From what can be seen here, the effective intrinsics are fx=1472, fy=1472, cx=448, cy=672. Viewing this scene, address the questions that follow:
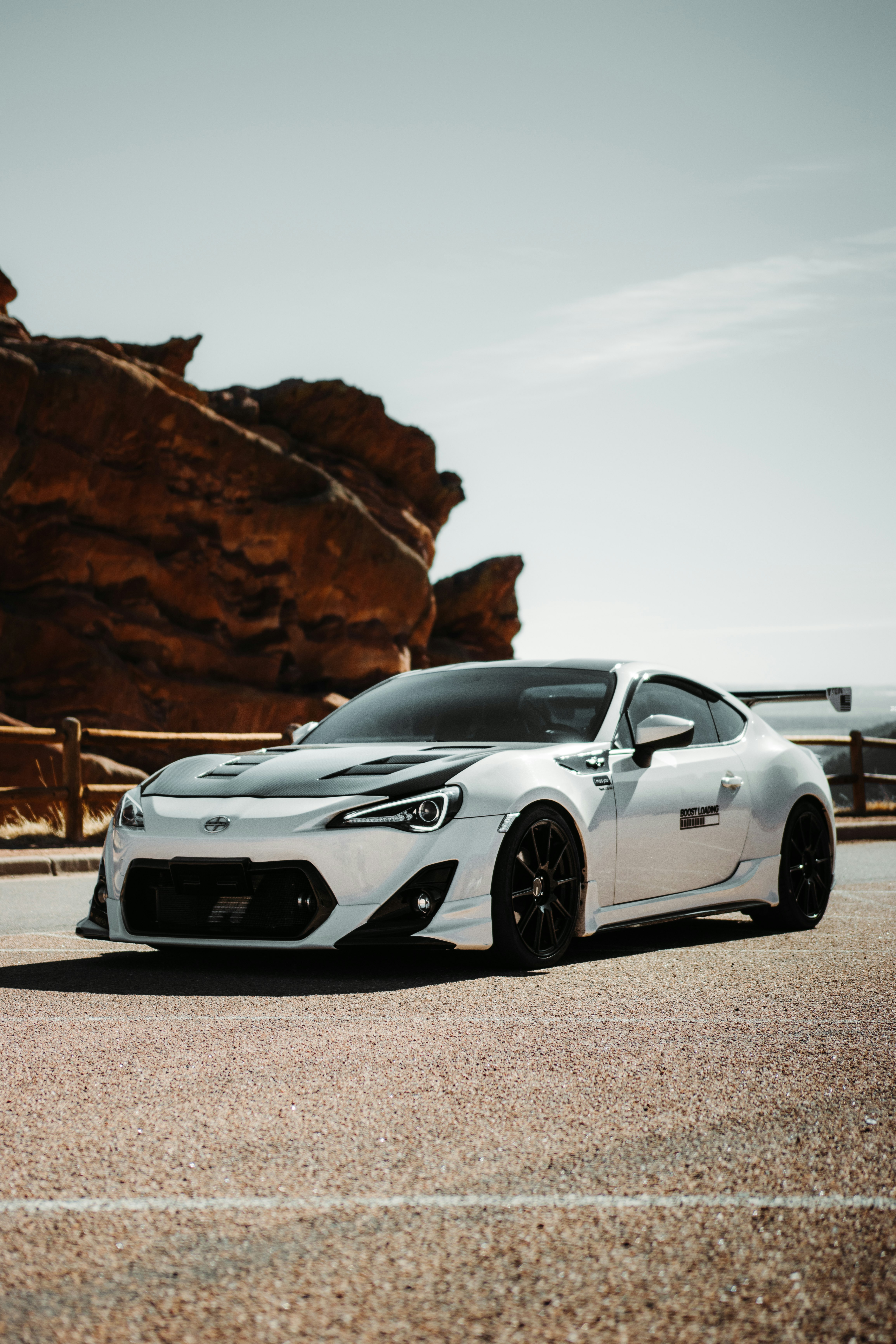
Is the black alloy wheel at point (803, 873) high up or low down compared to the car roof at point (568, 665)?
down

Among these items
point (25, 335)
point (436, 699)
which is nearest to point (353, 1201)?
point (436, 699)

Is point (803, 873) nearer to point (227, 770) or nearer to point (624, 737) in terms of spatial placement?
point (624, 737)

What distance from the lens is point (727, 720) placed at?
26.9ft

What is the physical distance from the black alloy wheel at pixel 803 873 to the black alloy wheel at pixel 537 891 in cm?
179

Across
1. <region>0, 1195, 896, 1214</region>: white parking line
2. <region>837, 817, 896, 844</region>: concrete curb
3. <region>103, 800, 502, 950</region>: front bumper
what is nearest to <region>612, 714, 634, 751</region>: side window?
<region>103, 800, 502, 950</region>: front bumper

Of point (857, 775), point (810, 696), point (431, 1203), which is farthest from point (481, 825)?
point (857, 775)

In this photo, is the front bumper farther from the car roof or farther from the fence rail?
the fence rail

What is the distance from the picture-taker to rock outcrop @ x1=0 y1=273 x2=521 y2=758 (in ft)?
107

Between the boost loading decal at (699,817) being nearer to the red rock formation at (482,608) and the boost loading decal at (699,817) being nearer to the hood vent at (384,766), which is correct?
the hood vent at (384,766)

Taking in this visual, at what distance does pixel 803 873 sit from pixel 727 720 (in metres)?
0.95

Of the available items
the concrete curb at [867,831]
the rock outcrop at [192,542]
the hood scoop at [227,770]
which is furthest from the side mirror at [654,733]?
the rock outcrop at [192,542]

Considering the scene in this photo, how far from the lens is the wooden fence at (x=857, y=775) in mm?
18922

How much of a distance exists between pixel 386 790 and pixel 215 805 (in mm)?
784

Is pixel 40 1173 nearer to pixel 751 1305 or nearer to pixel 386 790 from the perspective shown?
pixel 751 1305
